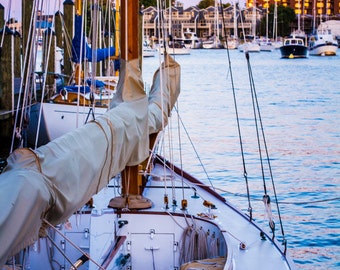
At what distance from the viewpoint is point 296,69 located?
81.4 metres

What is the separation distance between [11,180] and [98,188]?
1502 millimetres

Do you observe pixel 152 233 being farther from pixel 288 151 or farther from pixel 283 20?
pixel 283 20

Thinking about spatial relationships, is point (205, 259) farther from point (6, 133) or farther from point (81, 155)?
point (6, 133)

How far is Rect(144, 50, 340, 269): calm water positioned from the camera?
15772 mm

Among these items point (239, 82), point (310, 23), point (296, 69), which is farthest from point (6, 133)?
point (310, 23)

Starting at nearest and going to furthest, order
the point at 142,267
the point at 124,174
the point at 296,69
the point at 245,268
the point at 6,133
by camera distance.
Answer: the point at 245,268 < the point at 142,267 < the point at 124,174 < the point at 6,133 < the point at 296,69

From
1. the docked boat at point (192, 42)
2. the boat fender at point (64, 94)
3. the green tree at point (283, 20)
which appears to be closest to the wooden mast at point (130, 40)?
the boat fender at point (64, 94)

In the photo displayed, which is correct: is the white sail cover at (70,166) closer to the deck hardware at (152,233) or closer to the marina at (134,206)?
the marina at (134,206)

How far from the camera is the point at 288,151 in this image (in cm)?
2670

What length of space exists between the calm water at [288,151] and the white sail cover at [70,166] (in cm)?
370

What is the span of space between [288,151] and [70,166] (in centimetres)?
2170

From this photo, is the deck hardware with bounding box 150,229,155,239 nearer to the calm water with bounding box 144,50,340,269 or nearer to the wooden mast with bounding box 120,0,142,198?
the wooden mast with bounding box 120,0,142,198

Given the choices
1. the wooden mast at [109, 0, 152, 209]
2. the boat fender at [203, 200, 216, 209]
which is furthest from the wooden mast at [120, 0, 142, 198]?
the boat fender at [203, 200, 216, 209]

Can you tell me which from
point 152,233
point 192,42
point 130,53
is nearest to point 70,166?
point 152,233
